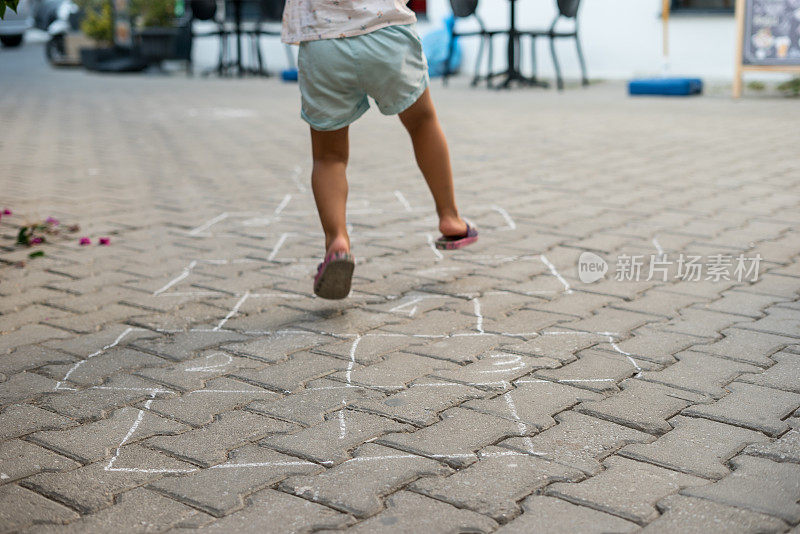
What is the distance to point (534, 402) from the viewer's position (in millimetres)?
2396

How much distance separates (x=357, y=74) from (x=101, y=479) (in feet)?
5.48

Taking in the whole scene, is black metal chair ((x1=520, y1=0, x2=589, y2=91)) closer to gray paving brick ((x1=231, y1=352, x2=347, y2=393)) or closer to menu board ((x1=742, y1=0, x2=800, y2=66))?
menu board ((x1=742, y1=0, x2=800, y2=66))

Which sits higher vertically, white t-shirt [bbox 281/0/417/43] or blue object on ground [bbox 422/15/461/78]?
white t-shirt [bbox 281/0/417/43]

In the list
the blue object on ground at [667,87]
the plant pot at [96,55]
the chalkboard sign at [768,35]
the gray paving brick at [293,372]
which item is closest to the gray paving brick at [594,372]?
the gray paving brick at [293,372]

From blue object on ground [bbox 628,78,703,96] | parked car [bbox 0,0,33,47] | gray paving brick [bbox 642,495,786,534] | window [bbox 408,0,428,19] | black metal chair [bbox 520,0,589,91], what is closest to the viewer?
gray paving brick [bbox 642,495,786,534]

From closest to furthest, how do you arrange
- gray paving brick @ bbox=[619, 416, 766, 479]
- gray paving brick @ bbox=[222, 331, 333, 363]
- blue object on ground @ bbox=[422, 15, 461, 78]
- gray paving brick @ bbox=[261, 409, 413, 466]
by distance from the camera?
gray paving brick @ bbox=[619, 416, 766, 479] → gray paving brick @ bbox=[261, 409, 413, 466] → gray paving brick @ bbox=[222, 331, 333, 363] → blue object on ground @ bbox=[422, 15, 461, 78]

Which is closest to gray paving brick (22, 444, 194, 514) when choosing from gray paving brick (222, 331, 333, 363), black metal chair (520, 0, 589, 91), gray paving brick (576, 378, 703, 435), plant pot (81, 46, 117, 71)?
gray paving brick (222, 331, 333, 363)

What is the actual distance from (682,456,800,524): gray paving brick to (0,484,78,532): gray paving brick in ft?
4.03

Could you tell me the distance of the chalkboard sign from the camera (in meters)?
9.46

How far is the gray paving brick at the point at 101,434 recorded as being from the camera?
7.12ft

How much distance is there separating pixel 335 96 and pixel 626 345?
1257mm

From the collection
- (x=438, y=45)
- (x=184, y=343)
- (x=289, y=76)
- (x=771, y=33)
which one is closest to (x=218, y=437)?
(x=184, y=343)

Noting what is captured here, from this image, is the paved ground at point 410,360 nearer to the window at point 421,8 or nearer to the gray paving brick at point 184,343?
the gray paving brick at point 184,343

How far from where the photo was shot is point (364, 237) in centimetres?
432
